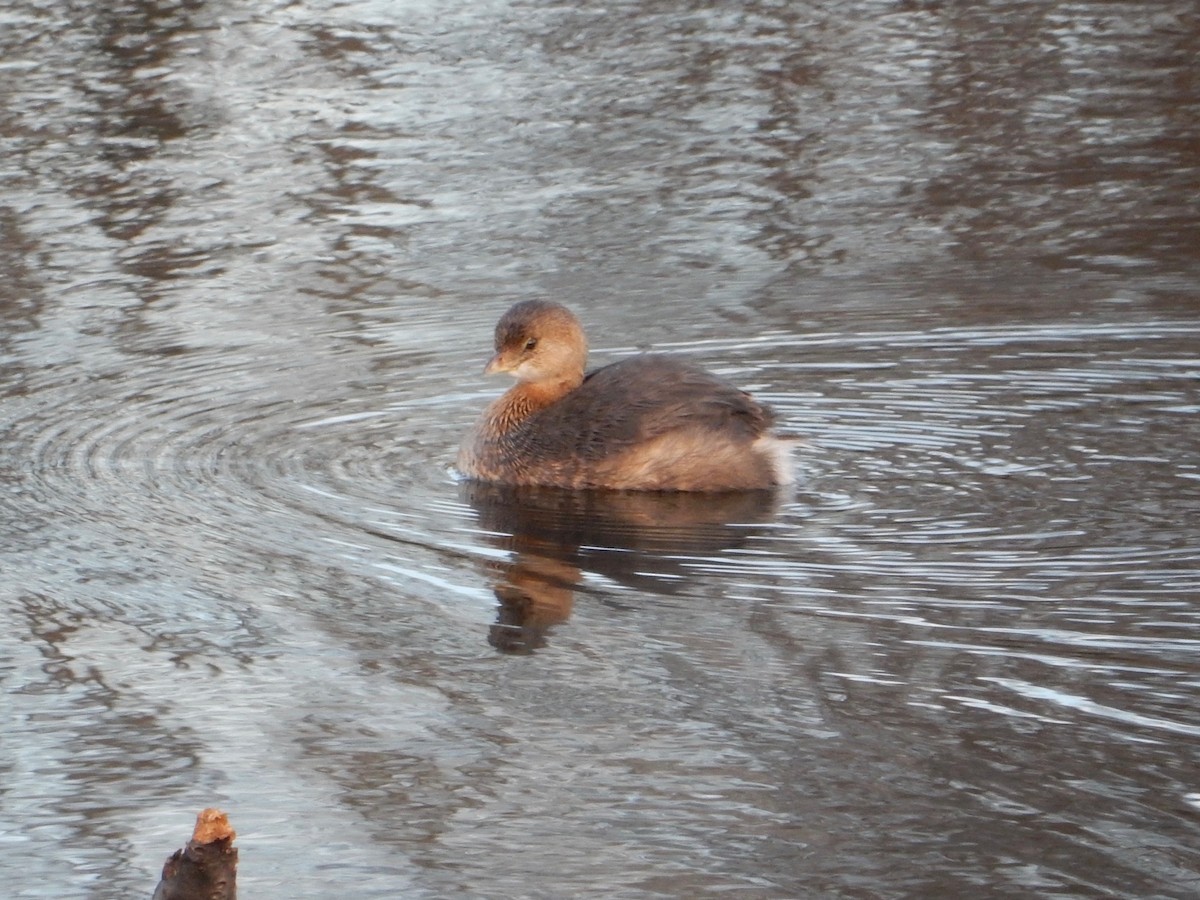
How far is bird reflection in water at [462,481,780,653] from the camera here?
623cm

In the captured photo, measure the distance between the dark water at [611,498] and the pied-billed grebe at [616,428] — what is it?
0.16 metres

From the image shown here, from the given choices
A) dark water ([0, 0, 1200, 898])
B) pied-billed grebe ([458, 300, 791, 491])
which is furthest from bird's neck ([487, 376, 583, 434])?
dark water ([0, 0, 1200, 898])

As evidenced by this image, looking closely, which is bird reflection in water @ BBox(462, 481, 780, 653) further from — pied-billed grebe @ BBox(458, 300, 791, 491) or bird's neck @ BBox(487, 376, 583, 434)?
bird's neck @ BBox(487, 376, 583, 434)

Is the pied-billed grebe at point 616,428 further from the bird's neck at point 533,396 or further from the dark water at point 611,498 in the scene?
the dark water at point 611,498

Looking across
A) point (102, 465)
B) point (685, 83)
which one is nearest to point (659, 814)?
point (102, 465)

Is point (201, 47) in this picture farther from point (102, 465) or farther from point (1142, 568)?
point (1142, 568)

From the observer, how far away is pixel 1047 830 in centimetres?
→ 455

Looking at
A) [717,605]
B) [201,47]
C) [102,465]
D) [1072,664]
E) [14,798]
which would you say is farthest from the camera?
[201,47]

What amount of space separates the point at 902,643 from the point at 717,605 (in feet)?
2.04

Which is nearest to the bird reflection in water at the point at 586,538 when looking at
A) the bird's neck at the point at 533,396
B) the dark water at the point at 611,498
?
the dark water at the point at 611,498

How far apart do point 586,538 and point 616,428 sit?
691mm

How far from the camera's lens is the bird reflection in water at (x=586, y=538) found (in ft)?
20.5

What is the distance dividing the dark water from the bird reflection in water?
28mm

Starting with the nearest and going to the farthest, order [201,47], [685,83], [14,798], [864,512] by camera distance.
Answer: [14,798], [864,512], [685,83], [201,47]
